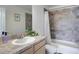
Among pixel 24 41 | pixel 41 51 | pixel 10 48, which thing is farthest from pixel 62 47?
pixel 10 48

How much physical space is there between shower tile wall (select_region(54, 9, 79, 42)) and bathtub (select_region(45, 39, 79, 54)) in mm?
61

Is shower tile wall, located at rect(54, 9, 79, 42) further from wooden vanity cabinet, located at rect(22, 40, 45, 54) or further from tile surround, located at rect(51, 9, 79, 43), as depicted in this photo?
wooden vanity cabinet, located at rect(22, 40, 45, 54)

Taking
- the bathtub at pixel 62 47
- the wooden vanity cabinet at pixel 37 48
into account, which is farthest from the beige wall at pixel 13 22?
the bathtub at pixel 62 47

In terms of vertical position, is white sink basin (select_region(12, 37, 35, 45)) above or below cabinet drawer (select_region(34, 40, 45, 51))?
above

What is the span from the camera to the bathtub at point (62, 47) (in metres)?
1.64

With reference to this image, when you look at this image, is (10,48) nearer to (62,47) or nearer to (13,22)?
(13,22)

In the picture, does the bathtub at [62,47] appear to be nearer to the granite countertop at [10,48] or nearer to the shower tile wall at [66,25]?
the shower tile wall at [66,25]

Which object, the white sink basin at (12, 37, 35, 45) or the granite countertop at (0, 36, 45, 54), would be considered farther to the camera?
the white sink basin at (12, 37, 35, 45)

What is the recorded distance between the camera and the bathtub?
1.64 m

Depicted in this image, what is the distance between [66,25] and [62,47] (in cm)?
32

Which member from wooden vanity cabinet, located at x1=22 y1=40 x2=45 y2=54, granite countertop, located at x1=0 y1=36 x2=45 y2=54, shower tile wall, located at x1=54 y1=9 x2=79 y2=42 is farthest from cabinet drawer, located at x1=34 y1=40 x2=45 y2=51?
shower tile wall, located at x1=54 y1=9 x2=79 y2=42

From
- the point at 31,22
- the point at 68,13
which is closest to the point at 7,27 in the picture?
the point at 31,22
